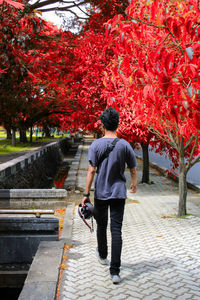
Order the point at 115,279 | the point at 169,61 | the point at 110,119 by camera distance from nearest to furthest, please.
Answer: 1. the point at 169,61
2. the point at 115,279
3. the point at 110,119

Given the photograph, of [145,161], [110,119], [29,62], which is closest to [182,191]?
[110,119]

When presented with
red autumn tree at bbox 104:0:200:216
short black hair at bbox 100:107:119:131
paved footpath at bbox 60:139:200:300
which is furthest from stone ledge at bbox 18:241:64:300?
red autumn tree at bbox 104:0:200:216

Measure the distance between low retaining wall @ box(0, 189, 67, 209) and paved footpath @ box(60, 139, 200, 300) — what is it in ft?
2.75

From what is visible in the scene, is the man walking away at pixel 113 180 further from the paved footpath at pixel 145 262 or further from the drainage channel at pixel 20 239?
the drainage channel at pixel 20 239

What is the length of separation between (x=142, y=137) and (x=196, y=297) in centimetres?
776

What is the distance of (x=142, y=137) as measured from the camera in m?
11.6

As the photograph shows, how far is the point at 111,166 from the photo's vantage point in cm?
454

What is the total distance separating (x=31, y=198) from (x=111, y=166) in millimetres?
4926

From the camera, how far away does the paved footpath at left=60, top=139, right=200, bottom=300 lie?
169 inches

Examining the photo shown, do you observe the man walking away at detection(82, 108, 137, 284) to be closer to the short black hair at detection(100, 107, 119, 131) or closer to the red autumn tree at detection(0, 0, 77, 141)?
the short black hair at detection(100, 107, 119, 131)

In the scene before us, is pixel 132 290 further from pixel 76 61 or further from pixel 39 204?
pixel 76 61

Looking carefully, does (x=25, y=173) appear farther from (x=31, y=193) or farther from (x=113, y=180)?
(x=113, y=180)

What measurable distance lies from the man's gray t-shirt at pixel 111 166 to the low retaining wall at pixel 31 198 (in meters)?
4.64

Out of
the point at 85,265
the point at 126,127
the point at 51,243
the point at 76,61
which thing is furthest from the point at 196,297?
the point at 76,61
